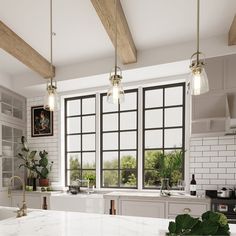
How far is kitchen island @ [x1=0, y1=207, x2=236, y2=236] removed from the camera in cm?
151

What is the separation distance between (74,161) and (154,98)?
2.12m

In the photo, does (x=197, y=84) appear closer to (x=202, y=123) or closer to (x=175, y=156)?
(x=202, y=123)

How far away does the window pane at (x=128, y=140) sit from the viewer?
A: 14.3 ft

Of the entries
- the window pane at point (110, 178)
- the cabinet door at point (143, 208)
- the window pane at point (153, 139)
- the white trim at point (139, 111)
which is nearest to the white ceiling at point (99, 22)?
the white trim at point (139, 111)

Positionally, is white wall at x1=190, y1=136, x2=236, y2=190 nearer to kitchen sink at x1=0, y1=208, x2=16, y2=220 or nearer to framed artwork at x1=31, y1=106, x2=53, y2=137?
kitchen sink at x1=0, y1=208, x2=16, y2=220

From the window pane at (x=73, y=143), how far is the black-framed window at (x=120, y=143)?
1.78ft

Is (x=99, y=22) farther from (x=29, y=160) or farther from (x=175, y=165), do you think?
(x=29, y=160)

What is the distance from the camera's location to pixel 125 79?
4.17m

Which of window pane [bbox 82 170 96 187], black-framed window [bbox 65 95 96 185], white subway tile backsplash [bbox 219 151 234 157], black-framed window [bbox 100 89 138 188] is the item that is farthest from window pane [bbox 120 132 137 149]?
white subway tile backsplash [bbox 219 151 234 157]

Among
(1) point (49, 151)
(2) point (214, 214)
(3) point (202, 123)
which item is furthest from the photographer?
(1) point (49, 151)

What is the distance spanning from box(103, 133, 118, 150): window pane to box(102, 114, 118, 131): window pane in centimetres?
12

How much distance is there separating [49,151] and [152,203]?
2.47 metres

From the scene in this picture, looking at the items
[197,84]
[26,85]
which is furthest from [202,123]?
[26,85]

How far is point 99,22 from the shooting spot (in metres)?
2.99
